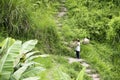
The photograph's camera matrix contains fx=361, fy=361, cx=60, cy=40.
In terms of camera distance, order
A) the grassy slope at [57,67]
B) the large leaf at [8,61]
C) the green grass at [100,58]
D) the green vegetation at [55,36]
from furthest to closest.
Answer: the green grass at [100,58]
the grassy slope at [57,67]
the green vegetation at [55,36]
the large leaf at [8,61]

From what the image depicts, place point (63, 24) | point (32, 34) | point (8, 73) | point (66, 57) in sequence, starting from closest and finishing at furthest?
point (8, 73), point (32, 34), point (66, 57), point (63, 24)

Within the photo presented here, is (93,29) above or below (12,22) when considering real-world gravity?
below

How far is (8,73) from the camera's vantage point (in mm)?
4465

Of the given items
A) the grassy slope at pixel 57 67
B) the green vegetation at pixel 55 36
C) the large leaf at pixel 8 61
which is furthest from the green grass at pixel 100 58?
the large leaf at pixel 8 61

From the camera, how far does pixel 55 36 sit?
984cm

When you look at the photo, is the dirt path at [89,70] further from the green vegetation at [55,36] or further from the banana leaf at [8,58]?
the banana leaf at [8,58]

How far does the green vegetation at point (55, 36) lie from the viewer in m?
4.96

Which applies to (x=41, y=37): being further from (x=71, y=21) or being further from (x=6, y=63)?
(x=6, y=63)

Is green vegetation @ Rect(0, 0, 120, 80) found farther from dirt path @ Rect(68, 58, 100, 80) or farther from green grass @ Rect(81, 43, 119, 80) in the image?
dirt path @ Rect(68, 58, 100, 80)

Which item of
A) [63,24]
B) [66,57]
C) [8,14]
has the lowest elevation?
[66,57]

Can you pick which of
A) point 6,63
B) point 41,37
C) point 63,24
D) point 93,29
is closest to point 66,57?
point 41,37

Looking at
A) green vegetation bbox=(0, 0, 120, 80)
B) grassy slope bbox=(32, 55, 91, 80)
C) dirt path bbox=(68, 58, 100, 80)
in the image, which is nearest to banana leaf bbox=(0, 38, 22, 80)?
green vegetation bbox=(0, 0, 120, 80)

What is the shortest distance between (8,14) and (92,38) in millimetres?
4086

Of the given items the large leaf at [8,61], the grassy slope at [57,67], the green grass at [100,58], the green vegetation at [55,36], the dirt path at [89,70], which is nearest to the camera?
the large leaf at [8,61]
